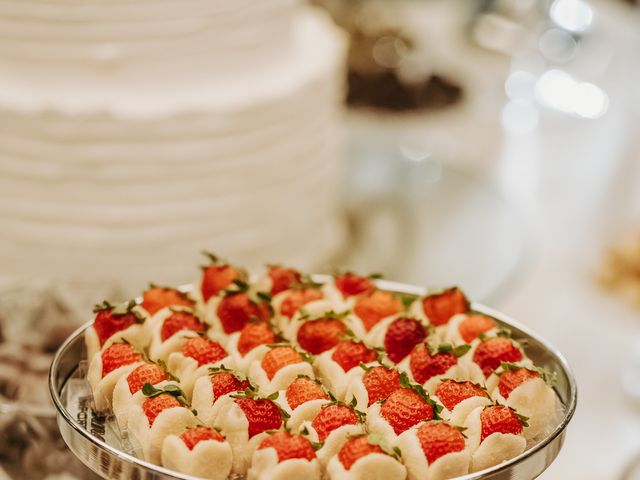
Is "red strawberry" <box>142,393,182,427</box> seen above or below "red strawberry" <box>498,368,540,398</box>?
below

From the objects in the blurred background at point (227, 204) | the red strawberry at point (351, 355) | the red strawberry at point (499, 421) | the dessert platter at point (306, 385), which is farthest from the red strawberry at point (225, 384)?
the blurred background at point (227, 204)

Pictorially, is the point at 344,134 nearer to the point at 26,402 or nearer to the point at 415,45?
the point at 415,45

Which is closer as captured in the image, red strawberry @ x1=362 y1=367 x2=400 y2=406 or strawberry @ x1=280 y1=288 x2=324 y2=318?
red strawberry @ x1=362 y1=367 x2=400 y2=406

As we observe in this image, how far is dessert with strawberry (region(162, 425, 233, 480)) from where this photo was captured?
2.61 ft

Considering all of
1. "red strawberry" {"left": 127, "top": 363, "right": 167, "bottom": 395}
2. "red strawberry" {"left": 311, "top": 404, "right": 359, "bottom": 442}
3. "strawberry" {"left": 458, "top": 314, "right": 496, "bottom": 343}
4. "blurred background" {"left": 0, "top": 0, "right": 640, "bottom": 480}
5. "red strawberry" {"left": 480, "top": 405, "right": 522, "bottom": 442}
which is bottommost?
"blurred background" {"left": 0, "top": 0, "right": 640, "bottom": 480}

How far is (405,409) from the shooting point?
2.78 ft

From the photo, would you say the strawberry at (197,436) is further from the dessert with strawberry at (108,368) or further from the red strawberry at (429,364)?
the red strawberry at (429,364)

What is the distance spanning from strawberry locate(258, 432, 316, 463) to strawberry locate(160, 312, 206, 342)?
208 mm

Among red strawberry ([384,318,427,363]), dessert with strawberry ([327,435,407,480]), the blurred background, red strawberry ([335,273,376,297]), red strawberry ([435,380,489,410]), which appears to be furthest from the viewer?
the blurred background

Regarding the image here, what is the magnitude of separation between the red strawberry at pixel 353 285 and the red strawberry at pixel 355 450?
308 mm

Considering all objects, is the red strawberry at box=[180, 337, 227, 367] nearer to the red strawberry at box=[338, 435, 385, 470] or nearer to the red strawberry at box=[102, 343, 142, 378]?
the red strawberry at box=[102, 343, 142, 378]

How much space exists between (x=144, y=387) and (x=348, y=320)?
25 cm

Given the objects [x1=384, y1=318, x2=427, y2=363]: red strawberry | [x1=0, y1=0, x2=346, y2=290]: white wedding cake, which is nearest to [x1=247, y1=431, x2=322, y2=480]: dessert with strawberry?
[x1=384, y1=318, x2=427, y2=363]: red strawberry

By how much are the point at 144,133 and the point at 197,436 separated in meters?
0.96
